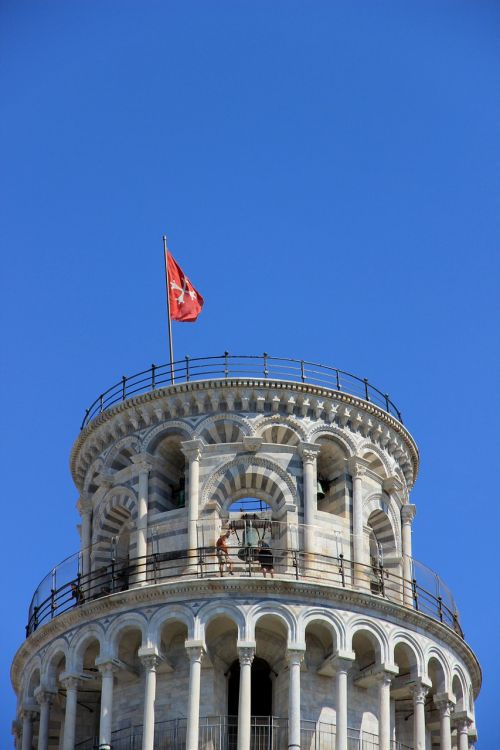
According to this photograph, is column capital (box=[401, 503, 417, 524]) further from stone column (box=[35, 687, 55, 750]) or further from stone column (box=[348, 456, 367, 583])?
stone column (box=[35, 687, 55, 750])

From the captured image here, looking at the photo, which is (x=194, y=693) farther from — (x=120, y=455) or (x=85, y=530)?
(x=120, y=455)

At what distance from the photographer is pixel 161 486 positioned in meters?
73.7

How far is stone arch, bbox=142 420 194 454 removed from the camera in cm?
7369

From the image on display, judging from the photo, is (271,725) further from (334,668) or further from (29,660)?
(29,660)

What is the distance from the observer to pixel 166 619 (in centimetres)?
6875

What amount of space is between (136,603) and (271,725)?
617 centimetres

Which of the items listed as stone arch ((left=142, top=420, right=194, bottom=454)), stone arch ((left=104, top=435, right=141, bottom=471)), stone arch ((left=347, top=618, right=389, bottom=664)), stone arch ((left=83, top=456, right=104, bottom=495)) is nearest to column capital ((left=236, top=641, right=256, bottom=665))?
stone arch ((left=347, top=618, right=389, bottom=664))

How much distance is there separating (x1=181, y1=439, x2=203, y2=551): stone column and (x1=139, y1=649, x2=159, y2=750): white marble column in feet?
14.1

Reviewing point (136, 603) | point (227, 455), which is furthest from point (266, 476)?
point (136, 603)

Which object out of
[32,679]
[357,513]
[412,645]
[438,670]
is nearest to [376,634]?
[412,645]

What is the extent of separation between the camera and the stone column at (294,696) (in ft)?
219

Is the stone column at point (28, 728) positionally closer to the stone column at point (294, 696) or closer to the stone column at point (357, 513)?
the stone column at point (294, 696)

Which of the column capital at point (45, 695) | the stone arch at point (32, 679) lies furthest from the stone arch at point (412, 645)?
the stone arch at point (32, 679)

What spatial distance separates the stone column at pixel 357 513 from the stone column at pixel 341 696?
3.75 meters
